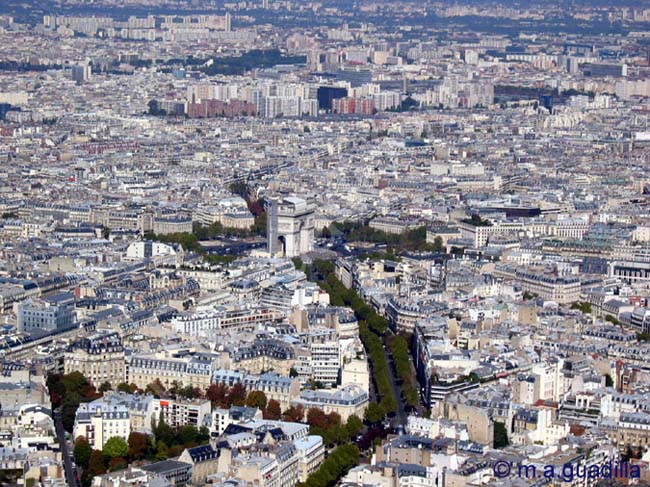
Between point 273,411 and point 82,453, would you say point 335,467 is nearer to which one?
point 273,411

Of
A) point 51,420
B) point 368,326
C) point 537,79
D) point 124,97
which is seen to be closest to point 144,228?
point 368,326

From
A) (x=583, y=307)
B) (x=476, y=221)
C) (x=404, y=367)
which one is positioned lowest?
(x=476, y=221)

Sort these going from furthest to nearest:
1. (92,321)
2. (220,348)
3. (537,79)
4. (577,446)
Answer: (537,79) < (92,321) < (220,348) < (577,446)

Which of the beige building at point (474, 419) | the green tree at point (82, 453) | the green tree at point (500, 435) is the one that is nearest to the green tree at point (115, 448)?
the green tree at point (82, 453)

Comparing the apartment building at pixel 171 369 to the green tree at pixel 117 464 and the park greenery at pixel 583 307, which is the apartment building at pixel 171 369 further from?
the park greenery at pixel 583 307

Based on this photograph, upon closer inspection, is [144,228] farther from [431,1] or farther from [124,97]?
[431,1]

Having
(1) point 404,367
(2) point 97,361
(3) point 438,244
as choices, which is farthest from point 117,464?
(3) point 438,244

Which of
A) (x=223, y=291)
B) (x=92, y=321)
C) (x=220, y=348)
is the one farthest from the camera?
(x=223, y=291)
